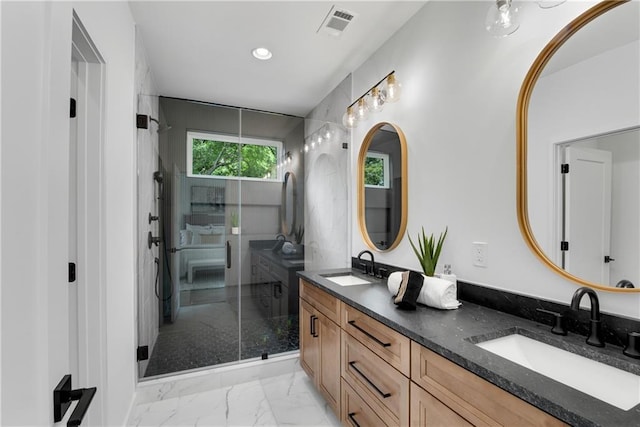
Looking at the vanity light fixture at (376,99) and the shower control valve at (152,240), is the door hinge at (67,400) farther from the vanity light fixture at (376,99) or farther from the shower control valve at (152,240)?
the vanity light fixture at (376,99)

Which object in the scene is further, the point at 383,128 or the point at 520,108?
the point at 383,128

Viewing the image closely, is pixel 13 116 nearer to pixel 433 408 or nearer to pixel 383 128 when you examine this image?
pixel 433 408

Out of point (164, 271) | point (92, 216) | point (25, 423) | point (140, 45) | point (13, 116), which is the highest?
point (140, 45)

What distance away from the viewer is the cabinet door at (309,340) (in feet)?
6.83

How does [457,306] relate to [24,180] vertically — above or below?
below

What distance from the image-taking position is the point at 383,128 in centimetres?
227

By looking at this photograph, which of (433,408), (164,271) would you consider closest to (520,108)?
(433,408)

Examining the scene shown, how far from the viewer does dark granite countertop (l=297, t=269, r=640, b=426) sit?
0.68m

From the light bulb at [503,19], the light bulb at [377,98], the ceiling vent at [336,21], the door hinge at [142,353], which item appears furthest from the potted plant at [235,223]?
the light bulb at [503,19]

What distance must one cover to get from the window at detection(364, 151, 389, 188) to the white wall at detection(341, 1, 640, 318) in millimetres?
269

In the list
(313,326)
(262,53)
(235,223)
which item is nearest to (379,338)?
(313,326)

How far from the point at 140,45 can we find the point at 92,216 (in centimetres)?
146

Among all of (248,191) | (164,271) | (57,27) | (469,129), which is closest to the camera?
(57,27)

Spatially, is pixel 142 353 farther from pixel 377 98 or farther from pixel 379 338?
pixel 377 98
